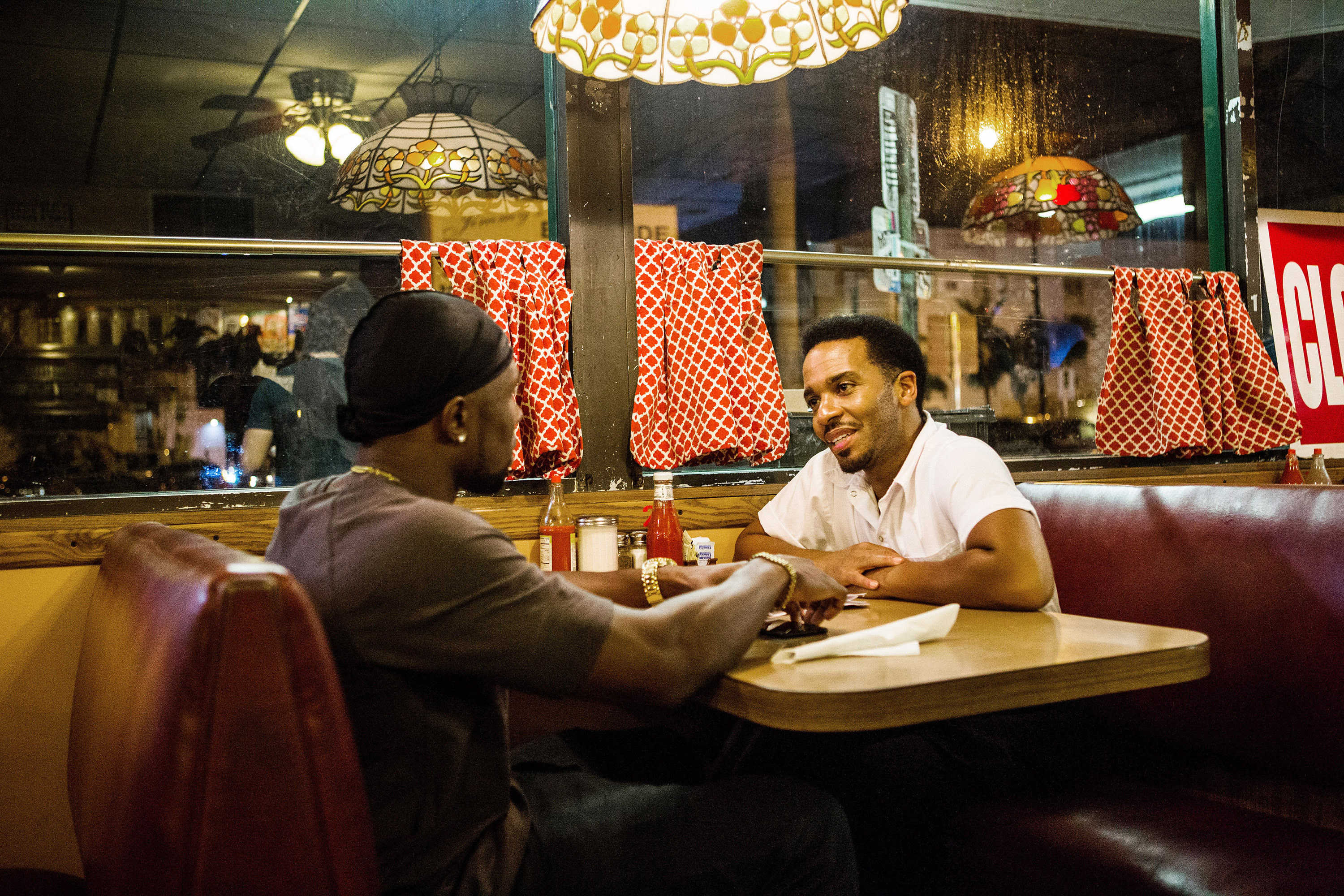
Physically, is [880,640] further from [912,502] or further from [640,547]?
Answer: [640,547]

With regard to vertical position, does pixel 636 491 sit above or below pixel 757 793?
above

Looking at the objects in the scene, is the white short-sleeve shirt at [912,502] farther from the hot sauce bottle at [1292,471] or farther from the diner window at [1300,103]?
the diner window at [1300,103]

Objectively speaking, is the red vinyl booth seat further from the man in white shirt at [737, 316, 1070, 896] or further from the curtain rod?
the curtain rod

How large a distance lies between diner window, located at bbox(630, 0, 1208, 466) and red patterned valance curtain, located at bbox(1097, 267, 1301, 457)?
1.08ft

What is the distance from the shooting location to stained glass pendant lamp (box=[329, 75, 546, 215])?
2.69 meters

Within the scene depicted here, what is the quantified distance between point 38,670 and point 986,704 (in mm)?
2032

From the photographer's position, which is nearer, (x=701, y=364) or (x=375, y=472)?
(x=375, y=472)

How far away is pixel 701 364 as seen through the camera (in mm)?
2902

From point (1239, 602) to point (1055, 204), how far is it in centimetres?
203

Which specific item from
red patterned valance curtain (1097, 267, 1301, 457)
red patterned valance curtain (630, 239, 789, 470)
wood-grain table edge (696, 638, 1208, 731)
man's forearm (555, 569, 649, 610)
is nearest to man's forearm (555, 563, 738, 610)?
man's forearm (555, 569, 649, 610)

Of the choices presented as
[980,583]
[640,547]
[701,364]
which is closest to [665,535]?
[640,547]

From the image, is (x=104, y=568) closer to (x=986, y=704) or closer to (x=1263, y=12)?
(x=986, y=704)

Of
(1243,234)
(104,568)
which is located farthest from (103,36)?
(1243,234)

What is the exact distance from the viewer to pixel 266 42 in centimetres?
306
